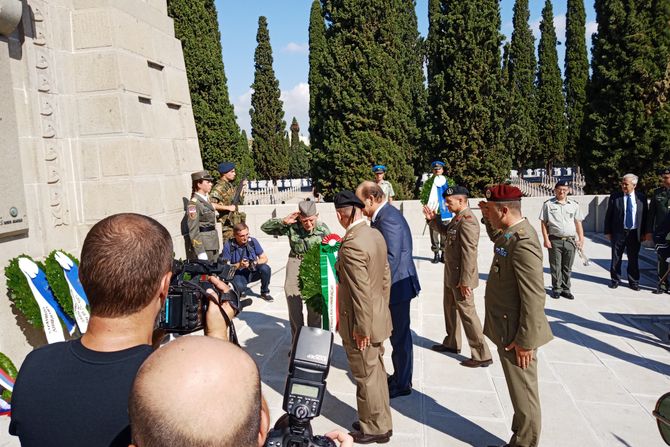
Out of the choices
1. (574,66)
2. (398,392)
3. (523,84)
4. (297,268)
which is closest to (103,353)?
(398,392)

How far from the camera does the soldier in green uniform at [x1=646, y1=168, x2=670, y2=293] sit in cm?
717

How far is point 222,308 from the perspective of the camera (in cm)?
196

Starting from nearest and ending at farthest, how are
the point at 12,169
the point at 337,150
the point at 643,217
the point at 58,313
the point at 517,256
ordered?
the point at 517,256, the point at 12,169, the point at 58,313, the point at 643,217, the point at 337,150

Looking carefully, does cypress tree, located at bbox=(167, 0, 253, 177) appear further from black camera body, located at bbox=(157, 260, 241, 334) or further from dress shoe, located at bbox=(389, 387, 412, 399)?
black camera body, located at bbox=(157, 260, 241, 334)

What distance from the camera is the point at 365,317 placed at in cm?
349

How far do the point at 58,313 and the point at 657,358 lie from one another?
20.1ft

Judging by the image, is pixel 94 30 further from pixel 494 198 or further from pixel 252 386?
pixel 252 386

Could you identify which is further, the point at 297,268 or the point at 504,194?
the point at 297,268

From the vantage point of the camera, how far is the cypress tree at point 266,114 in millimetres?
32938

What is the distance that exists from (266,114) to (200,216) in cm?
2852

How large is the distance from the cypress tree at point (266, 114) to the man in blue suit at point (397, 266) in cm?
2988

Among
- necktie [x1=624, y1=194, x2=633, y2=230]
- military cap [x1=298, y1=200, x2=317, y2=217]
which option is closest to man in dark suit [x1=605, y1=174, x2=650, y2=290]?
necktie [x1=624, y1=194, x2=633, y2=230]

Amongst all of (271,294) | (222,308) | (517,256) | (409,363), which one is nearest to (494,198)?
(517,256)

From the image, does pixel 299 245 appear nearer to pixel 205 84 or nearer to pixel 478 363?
pixel 478 363
